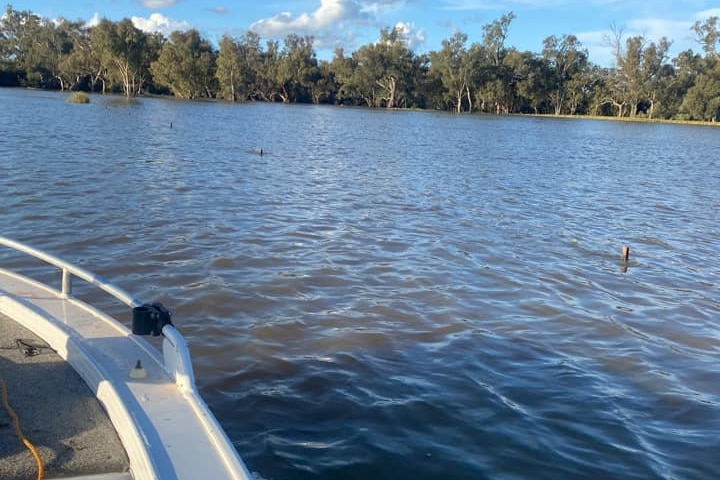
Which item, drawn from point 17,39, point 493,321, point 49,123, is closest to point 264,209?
point 493,321

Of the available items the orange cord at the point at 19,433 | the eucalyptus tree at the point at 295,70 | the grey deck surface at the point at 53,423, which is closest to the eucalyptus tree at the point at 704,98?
the eucalyptus tree at the point at 295,70

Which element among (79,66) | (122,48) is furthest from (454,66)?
(79,66)

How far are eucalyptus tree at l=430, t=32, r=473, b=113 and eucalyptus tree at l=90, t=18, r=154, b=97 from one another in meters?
53.2

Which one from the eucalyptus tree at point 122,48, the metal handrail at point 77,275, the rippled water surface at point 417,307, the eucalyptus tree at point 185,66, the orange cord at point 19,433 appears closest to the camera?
the orange cord at point 19,433

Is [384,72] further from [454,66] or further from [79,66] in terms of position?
[79,66]

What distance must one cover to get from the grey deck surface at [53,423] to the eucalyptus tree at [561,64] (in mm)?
125433

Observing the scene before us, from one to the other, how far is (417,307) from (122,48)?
334 feet

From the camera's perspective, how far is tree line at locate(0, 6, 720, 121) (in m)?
108

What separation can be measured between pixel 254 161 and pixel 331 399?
21.1 metres

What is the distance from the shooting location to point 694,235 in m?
16.0

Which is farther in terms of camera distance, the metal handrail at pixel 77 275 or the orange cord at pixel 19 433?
the metal handrail at pixel 77 275

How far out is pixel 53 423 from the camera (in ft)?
11.5

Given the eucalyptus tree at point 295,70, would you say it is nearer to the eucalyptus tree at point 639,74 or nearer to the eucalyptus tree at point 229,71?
the eucalyptus tree at point 229,71

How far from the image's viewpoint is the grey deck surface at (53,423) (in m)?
3.13
